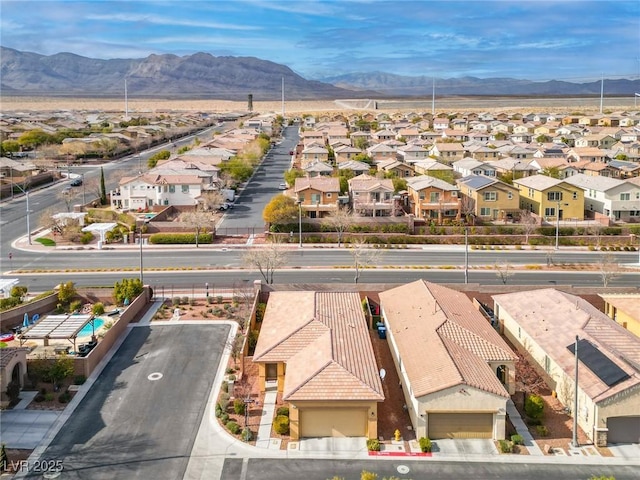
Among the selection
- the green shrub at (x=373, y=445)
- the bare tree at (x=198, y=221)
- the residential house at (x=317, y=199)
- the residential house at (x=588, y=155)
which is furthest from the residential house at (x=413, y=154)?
the green shrub at (x=373, y=445)

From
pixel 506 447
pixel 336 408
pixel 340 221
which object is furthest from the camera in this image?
pixel 340 221

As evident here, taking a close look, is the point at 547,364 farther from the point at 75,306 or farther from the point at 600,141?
the point at 600,141

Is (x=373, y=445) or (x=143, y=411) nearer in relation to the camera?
(x=373, y=445)

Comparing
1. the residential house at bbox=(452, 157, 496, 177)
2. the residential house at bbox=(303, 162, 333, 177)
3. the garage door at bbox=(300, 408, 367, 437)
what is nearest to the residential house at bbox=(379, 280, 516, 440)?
the garage door at bbox=(300, 408, 367, 437)

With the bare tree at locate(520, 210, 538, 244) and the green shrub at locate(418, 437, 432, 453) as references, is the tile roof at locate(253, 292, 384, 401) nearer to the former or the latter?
the green shrub at locate(418, 437, 432, 453)

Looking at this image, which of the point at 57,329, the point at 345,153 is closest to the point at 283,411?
the point at 57,329

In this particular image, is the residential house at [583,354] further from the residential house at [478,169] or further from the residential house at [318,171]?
the residential house at [478,169]
